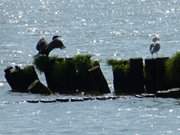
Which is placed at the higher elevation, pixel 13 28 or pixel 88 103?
pixel 88 103

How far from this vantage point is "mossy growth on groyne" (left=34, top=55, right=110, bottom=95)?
45219 millimetres

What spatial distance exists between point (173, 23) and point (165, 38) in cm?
2371

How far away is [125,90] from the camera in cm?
4441

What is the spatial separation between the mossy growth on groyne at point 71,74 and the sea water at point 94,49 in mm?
934

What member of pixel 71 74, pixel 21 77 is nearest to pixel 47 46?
pixel 21 77

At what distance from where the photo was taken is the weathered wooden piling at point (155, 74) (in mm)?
43625

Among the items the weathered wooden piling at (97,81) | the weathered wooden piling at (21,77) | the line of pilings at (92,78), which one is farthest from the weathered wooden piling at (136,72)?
the weathered wooden piling at (21,77)

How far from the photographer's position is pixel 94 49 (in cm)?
7812

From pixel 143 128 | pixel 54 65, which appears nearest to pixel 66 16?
pixel 54 65

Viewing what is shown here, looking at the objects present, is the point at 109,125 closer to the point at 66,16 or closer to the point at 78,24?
the point at 78,24

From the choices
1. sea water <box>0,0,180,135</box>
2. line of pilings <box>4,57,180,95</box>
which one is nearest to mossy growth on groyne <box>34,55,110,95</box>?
line of pilings <box>4,57,180,95</box>

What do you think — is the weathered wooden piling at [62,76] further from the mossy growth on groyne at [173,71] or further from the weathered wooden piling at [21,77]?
the mossy growth on groyne at [173,71]

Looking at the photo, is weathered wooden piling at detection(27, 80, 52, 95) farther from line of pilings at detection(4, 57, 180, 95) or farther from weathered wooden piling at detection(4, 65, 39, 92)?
weathered wooden piling at detection(4, 65, 39, 92)

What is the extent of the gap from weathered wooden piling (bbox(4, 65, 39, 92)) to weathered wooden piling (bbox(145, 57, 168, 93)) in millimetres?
5179
